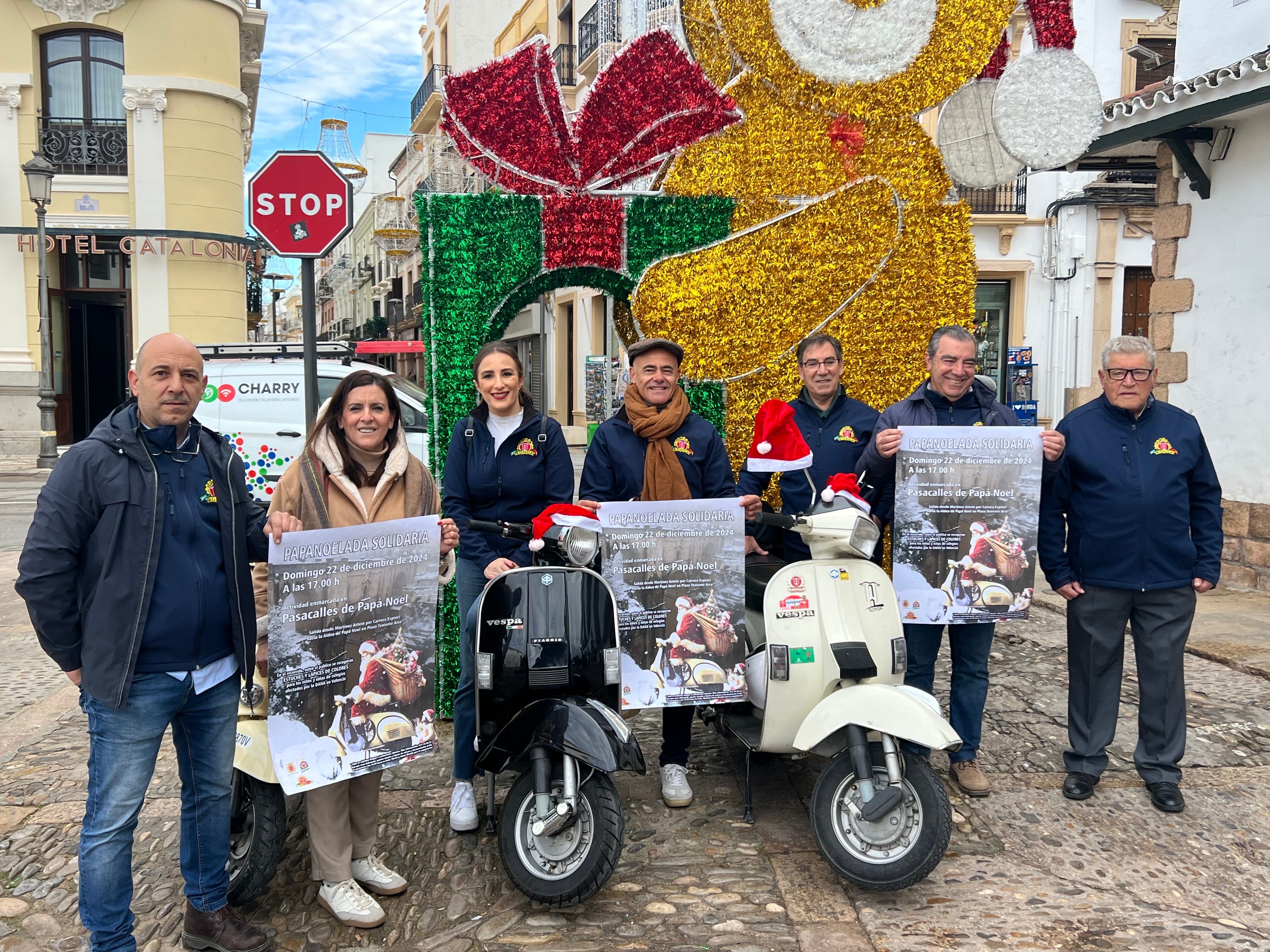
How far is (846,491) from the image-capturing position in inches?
141

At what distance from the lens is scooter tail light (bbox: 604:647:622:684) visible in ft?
11.0

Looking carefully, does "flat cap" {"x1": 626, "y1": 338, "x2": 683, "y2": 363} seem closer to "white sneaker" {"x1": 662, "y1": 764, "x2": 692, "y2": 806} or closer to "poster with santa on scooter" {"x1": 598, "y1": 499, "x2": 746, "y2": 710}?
"poster with santa on scooter" {"x1": 598, "y1": 499, "x2": 746, "y2": 710}

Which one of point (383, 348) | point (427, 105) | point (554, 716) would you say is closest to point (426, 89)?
point (427, 105)

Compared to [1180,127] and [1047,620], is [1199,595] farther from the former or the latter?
[1180,127]

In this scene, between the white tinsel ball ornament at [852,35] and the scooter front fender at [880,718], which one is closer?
the scooter front fender at [880,718]

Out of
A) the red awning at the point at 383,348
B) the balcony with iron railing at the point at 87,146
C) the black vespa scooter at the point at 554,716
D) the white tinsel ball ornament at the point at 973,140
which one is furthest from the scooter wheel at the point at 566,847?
the red awning at the point at 383,348

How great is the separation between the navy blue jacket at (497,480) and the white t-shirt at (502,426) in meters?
0.01

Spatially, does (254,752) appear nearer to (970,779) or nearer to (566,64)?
(970,779)

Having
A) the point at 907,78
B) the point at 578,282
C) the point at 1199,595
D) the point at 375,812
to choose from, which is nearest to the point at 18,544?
the point at 578,282

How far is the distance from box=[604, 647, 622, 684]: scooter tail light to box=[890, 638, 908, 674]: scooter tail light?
3.34ft

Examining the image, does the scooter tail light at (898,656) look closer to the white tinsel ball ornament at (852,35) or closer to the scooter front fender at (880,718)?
the scooter front fender at (880,718)

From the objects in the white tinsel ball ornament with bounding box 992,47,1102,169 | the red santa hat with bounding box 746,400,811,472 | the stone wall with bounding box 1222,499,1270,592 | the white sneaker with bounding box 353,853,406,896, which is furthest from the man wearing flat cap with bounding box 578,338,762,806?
the stone wall with bounding box 1222,499,1270,592

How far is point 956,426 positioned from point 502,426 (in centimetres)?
186

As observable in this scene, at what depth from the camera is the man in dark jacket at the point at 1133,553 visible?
149 inches
